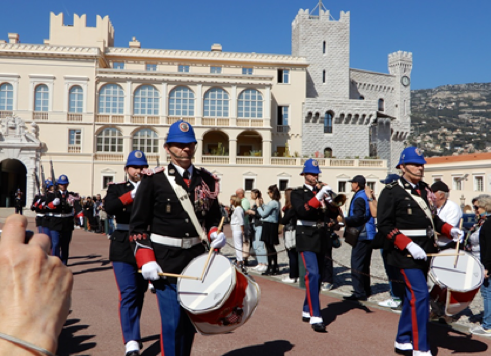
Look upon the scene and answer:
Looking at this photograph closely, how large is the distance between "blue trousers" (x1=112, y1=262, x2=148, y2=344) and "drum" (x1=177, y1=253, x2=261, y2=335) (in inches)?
70.0

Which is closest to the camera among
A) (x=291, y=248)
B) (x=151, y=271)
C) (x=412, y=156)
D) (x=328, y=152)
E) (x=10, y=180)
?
(x=151, y=271)

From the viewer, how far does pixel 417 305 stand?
5648 millimetres

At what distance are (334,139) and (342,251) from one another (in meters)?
36.4

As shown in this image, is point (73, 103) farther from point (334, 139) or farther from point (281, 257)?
point (281, 257)

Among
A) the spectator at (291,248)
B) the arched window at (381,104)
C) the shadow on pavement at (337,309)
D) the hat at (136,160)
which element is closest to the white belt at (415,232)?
the shadow on pavement at (337,309)

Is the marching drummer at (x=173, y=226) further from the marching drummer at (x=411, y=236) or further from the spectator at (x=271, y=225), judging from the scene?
the spectator at (x=271, y=225)

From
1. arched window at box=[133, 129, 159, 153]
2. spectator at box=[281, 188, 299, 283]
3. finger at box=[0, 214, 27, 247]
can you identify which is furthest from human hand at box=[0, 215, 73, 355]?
arched window at box=[133, 129, 159, 153]

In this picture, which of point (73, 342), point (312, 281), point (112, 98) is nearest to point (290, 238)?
point (312, 281)

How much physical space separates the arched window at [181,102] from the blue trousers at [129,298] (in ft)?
137

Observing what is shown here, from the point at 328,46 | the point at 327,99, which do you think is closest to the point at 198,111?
the point at 327,99

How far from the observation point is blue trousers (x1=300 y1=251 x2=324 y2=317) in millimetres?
6996

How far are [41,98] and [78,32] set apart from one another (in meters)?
10.6

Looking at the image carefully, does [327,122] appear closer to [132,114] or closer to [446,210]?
[132,114]

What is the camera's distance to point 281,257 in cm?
1625
